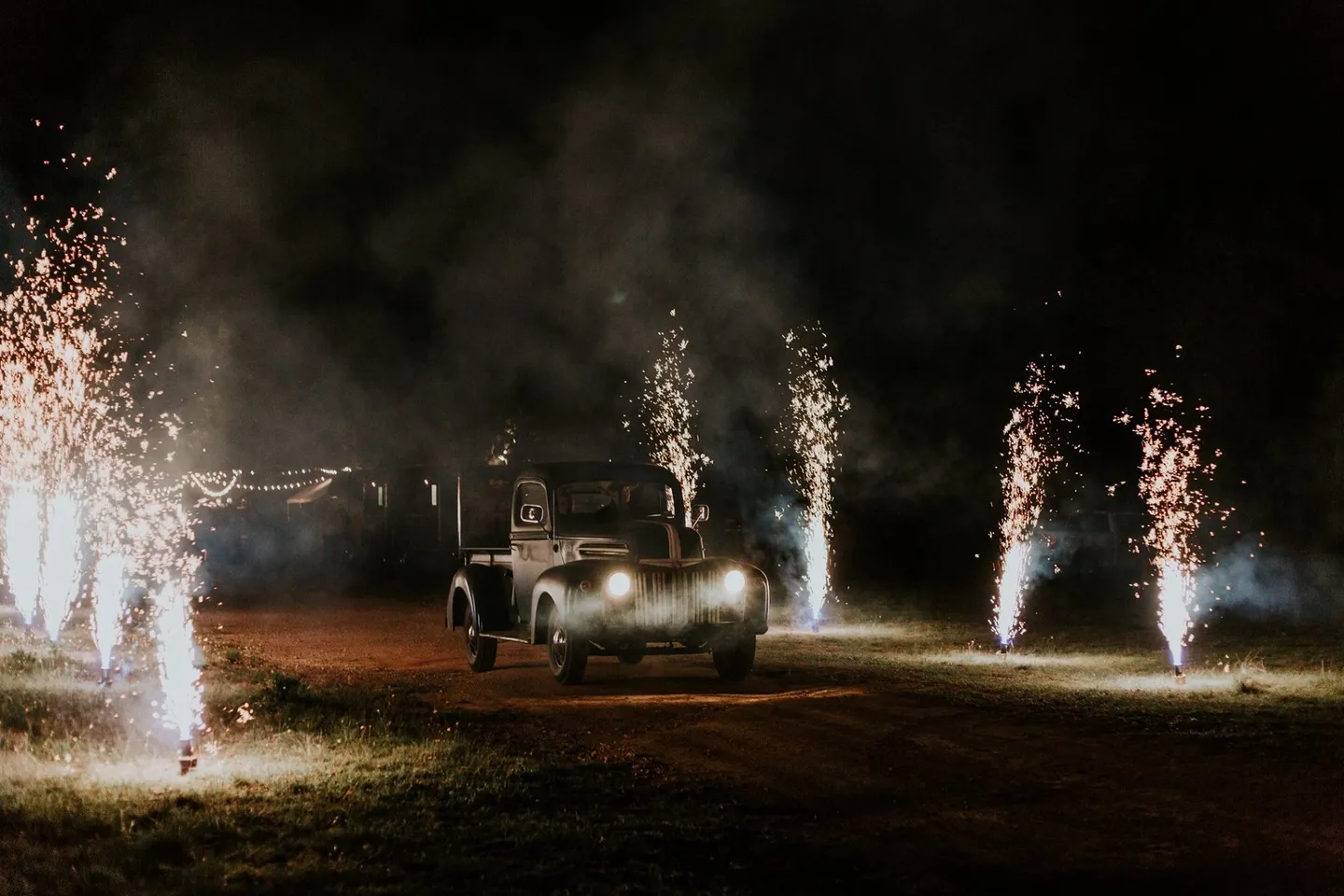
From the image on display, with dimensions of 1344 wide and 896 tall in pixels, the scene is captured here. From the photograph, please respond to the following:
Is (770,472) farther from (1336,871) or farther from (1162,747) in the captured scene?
(1336,871)

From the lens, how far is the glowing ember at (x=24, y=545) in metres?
24.0

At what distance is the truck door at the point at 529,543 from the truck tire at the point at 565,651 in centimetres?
92

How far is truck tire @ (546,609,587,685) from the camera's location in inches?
583

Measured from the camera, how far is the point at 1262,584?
89.2ft

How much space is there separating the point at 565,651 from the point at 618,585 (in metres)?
1.02

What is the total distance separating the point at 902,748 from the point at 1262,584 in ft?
63.3

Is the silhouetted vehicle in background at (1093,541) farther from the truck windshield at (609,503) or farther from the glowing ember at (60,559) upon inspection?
the glowing ember at (60,559)

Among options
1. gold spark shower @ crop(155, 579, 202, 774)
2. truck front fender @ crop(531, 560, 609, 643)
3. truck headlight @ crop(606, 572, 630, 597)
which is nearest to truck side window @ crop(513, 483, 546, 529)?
truck front fender @ crop(531, 560, 609, 643)

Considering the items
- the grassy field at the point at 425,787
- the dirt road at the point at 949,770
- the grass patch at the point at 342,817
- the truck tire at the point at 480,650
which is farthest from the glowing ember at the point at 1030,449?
the grass patch at the point at 342,817

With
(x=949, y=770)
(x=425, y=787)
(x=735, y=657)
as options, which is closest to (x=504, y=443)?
(x=735, y=657)

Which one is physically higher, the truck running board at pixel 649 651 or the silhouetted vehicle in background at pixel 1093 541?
the silhouetted vehicle in background at pixel 1093 541

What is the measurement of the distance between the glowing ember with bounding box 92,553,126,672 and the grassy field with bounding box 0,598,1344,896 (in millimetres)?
456

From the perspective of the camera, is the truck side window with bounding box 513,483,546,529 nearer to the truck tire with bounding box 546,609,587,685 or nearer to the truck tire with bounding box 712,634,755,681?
the truck tire with bounding box 546,609,587,685

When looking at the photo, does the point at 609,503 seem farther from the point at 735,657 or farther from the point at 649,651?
the point at 735,657
